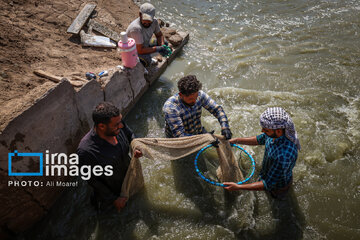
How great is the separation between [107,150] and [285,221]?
10.7 feet

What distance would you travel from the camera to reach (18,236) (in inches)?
161

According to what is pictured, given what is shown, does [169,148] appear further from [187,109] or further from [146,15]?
[146,15]

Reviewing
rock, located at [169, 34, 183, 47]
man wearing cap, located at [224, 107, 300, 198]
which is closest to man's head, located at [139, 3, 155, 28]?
rock, located at [169, 34, 183, 47]

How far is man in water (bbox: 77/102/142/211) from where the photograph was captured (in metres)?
3.29

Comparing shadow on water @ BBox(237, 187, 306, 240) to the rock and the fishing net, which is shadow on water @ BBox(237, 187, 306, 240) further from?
the rock

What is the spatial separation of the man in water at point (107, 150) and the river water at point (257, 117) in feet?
2.38

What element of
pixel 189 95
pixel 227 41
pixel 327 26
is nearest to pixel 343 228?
pixel 189 95

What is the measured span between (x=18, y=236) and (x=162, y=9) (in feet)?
32.3

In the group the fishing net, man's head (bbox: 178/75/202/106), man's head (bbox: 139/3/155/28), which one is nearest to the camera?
the fishing net

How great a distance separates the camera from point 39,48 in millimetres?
6113

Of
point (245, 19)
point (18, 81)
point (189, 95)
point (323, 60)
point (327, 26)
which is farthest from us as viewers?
point (245, 19)

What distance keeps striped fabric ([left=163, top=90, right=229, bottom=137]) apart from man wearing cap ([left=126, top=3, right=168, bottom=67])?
249 centimetres

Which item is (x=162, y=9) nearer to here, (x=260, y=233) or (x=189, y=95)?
(x=189, y=95)

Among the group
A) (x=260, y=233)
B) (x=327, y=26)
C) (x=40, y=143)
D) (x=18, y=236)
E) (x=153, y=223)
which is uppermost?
(x=327, y=26)
